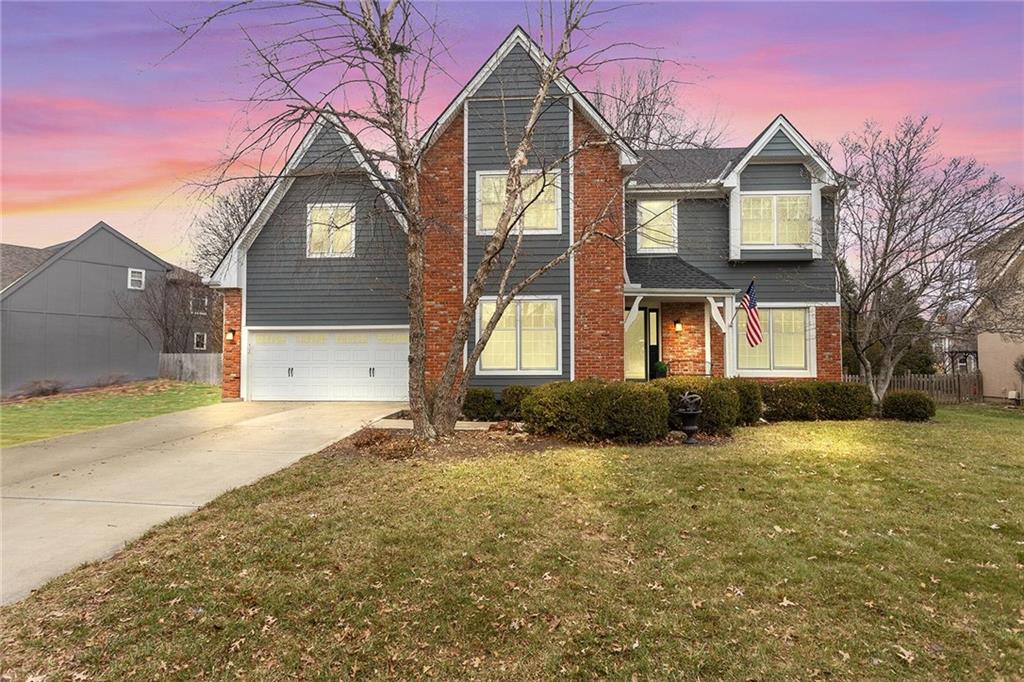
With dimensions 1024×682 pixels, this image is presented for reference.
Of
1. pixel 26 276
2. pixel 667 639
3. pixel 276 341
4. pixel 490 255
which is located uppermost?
pixel 26 276

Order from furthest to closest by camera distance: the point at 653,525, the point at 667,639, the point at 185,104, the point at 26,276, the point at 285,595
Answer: the point at 26,276, the point at 185,104, the point at 653,525, the point at 285,595, the point at 667,639

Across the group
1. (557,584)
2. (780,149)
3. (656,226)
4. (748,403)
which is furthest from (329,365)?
(780,149)

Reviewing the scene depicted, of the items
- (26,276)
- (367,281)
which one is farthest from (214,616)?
(26,276)

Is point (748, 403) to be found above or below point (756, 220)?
below

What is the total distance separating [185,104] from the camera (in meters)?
7.27

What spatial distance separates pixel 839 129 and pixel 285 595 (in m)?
16.3

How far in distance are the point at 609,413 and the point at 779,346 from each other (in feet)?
29.5

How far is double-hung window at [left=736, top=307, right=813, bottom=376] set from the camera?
49.1 ft

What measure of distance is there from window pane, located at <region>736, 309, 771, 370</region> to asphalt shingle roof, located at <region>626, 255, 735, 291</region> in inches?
50.1

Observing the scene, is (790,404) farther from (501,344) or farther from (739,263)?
(501,344)

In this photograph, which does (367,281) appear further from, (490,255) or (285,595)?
(285,595)

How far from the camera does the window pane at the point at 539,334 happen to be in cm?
1255

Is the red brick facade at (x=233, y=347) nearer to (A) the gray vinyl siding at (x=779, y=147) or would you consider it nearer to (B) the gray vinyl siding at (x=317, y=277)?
(B) the gray vinyl siding at (x=317, y=277)

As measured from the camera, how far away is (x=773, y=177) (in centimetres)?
1470
